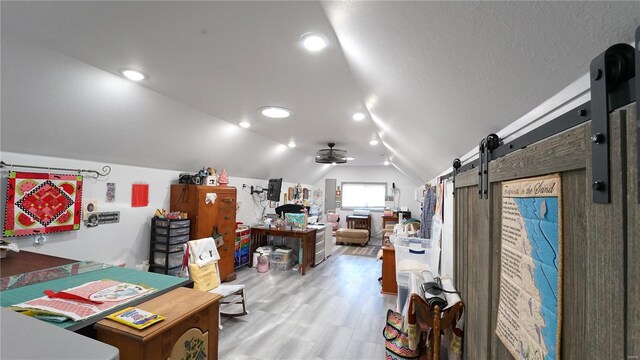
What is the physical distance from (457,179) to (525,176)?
93 centimetres

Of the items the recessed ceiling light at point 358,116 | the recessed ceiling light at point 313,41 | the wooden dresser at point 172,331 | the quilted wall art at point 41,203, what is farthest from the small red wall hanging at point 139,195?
the recessed ceiling light at point 313,41

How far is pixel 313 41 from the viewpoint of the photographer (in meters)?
1.54

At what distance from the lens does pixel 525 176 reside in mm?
790

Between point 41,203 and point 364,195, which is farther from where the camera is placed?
point 364,195

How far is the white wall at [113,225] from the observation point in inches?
96.7

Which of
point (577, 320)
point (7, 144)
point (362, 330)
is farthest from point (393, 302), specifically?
point (7, 144)

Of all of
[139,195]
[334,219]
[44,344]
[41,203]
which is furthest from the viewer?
[334,219]

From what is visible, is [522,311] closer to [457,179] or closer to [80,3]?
[457,179]

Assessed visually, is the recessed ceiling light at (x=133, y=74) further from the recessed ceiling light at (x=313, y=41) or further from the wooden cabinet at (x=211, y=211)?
the wooden cabinet at (x=211, y=211)

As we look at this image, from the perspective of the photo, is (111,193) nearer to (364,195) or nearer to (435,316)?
(435,316)

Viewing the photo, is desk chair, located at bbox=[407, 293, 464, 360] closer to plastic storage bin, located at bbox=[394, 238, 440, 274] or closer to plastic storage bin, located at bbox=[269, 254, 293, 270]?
plastic storage bin, located at bbox=[394, 238, 440, 274]

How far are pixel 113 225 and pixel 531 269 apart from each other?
3882 millimetres

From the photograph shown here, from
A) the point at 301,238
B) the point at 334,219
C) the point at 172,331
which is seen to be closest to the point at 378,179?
the point at 334,219

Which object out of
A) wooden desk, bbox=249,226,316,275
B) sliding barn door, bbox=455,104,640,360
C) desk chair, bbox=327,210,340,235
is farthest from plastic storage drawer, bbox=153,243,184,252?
desk chair, bbox=327,210,340,235
